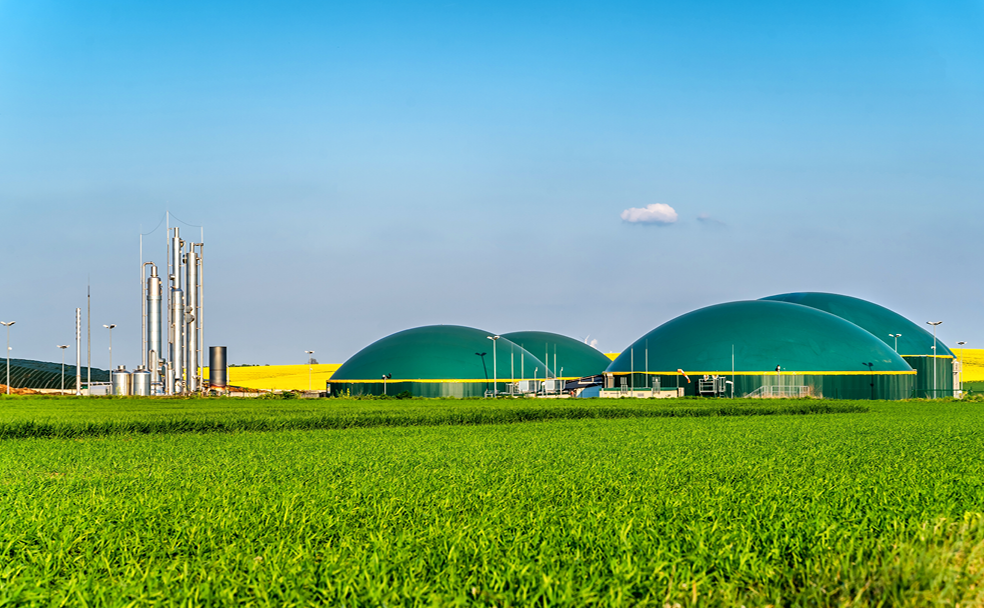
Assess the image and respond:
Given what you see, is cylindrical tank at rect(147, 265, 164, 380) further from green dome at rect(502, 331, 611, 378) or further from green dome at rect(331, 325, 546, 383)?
green dome at rect(502, 331, 611, 378)

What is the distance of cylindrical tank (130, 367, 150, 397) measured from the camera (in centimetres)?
5631

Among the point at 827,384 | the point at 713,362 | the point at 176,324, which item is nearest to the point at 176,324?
the point at 176,324

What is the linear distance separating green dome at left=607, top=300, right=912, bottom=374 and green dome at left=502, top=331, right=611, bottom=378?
2796 cm

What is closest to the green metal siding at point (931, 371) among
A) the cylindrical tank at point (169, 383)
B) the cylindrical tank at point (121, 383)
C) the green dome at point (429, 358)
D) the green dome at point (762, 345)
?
the green dome at point (762, 345)

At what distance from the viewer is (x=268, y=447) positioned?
17.4 meters

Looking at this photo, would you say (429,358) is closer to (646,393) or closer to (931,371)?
(646,393)

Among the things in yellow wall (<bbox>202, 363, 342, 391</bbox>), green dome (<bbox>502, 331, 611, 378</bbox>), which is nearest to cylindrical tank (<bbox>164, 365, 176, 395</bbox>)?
green dome (<bbox>502, 331, 611, 378</bbox>)

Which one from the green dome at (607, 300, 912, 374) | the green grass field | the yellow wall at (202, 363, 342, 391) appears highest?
the green dome at (607, 300, 912, 374)

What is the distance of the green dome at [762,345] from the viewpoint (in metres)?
59.1

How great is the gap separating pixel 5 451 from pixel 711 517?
50.1 ft

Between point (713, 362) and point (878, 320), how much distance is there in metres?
29.4

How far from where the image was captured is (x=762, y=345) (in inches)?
2359

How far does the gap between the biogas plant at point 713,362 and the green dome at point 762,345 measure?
0.08 m

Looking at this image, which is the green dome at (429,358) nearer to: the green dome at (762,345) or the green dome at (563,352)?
the green dome at (762,345)
